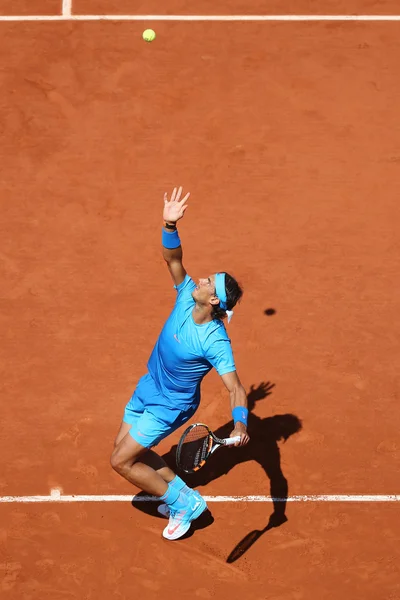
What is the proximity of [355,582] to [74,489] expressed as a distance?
112 inches

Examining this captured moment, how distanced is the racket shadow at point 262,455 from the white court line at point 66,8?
7.20 meters

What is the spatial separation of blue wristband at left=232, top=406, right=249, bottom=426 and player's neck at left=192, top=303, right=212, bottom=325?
0.82 m

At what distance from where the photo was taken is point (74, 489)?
32.6ft

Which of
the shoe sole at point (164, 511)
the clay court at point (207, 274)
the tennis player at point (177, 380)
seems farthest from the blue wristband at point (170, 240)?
the shoe sole at point (164, 511)

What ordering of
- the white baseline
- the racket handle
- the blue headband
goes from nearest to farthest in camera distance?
the racket handle → the blue headband → the white baseline

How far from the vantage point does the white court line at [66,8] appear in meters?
15.1

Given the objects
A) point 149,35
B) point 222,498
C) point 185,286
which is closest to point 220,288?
point 185,286

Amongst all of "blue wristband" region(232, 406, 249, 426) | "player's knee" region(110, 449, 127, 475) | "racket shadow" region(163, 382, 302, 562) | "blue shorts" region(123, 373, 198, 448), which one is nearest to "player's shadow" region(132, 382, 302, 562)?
"racket shadow" region(163, 382, 302, 562)

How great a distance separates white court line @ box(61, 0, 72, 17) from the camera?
15091mm

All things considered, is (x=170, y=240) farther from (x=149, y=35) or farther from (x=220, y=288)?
(x=149, y=35)

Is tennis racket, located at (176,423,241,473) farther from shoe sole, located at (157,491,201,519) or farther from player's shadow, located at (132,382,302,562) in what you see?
player's shadow, located at (132,382,302,562)

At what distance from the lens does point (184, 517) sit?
9.52 m

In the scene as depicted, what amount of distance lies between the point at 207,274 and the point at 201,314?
10.2 ft

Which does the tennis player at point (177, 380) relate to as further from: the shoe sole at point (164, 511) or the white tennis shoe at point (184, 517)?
the shoe sole at point (164, 511)
